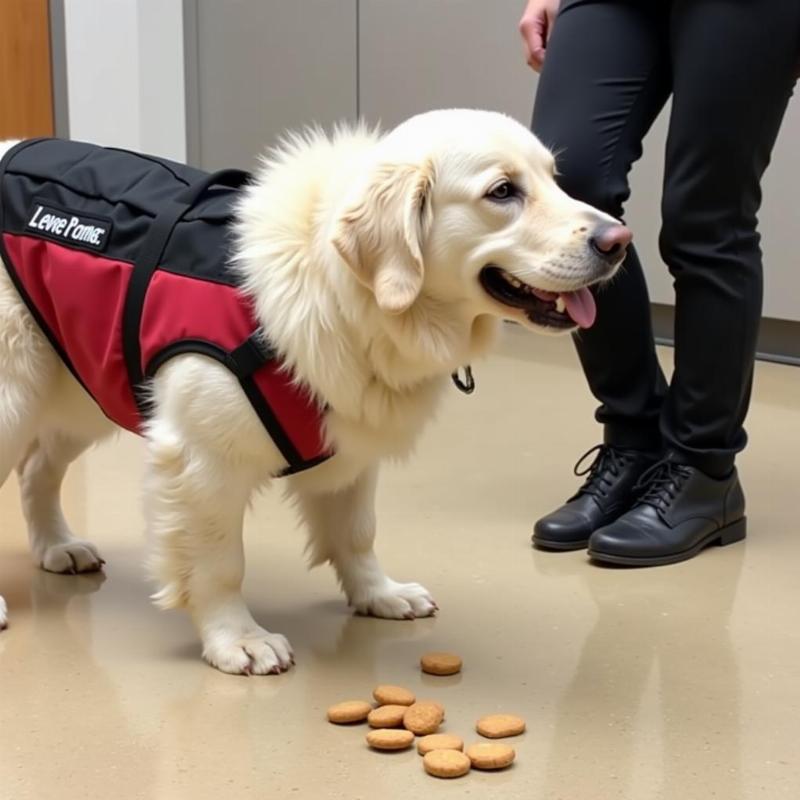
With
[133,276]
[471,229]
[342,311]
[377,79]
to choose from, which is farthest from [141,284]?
[377,79]

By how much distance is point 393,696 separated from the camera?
1.58 metres

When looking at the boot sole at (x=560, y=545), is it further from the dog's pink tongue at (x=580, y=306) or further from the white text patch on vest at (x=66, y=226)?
the white text patch on vest at (x=66, y=226)

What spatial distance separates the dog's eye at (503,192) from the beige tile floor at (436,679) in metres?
0.66

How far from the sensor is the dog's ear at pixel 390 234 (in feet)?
5.03

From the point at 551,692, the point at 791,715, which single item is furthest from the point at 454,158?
the point at 791,715

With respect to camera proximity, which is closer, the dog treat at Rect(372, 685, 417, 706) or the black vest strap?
the dog treat at Rect(372, 685, 417, 706)

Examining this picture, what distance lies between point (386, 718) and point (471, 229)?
2.06 feet

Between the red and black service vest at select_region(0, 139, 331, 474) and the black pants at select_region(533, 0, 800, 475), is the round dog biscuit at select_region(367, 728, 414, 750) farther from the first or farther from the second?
the black pants at select_region(533, 0, 800, 475)

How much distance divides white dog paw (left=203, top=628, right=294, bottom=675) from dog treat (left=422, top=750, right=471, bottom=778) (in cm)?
35

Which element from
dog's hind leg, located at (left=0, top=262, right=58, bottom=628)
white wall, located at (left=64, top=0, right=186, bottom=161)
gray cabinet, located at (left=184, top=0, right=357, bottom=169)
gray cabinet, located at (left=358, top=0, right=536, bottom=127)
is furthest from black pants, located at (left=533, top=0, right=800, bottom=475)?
white wall, located at (left=64, top=0, right=186, bottom=161)

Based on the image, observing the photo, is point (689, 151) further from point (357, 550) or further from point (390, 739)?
point (390, 739)

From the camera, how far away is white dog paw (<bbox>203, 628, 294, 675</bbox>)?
1.69m

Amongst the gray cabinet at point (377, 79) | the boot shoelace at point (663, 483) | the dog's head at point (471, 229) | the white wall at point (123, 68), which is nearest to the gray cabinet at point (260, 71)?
the gray cabinet at point (377, 79)

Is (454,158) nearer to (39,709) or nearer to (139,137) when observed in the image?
(39,709)
